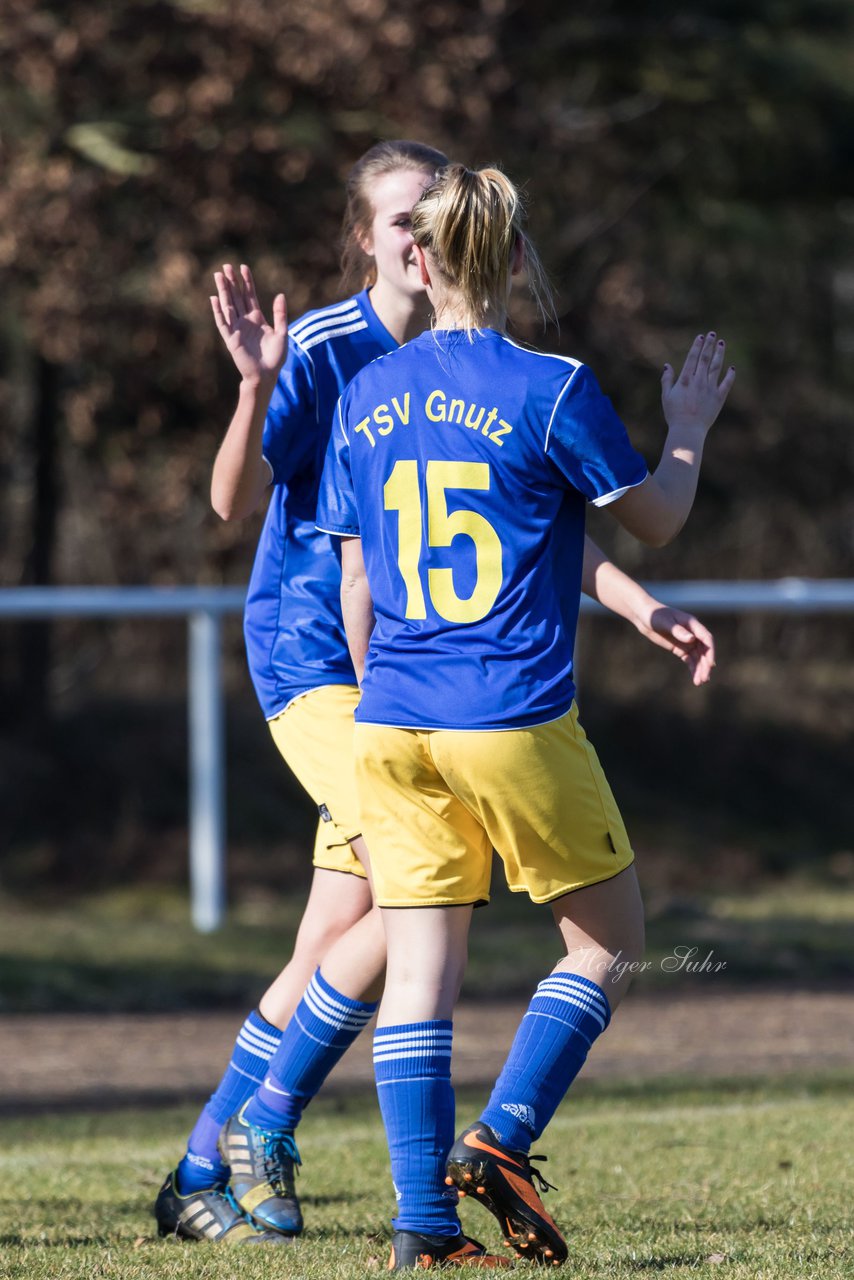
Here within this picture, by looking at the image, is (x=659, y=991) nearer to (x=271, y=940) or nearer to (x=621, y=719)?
(x=271, y=940)

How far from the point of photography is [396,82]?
36.9ft

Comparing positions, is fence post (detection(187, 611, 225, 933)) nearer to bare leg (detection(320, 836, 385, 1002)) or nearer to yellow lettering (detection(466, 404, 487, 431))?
bare leg (detection(320, 836, 385, 1002))

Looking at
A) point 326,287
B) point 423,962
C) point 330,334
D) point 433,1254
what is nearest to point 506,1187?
point 433,1254

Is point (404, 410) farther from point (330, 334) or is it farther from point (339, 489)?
point (330, 334)

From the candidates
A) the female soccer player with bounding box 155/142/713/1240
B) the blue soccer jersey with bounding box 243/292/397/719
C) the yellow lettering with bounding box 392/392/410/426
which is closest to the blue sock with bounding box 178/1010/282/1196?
the female soccer player with bounding box 155/142/713/1240

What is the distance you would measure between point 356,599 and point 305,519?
1.42ft

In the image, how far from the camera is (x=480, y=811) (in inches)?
122

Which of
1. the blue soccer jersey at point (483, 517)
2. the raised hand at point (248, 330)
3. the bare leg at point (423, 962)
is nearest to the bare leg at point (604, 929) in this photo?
the bare leg at point (423, 962)

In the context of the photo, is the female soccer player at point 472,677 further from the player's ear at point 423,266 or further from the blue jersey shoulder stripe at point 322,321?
the blue jersey shoulder stripe at point 322,321

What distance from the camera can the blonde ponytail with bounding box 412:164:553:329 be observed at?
3.09m

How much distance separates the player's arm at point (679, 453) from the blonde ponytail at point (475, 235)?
33cm

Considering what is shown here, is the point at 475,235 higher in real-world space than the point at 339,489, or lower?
higher

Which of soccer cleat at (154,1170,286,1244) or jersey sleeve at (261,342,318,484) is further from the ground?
jersey sleeve at (261,342,318,484)

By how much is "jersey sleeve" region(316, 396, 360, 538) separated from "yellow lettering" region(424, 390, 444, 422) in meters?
0.22
